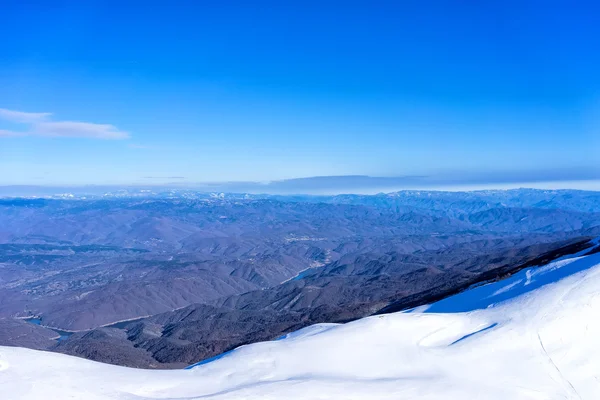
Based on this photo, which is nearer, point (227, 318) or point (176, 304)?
point (227, 318)

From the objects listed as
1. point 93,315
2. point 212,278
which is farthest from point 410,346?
point 212,278

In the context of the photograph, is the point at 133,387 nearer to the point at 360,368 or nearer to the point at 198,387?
the point at 198,387

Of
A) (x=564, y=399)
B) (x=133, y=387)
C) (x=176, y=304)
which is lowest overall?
(x=176, y=304)

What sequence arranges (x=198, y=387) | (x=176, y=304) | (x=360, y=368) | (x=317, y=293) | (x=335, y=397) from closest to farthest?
1. (x=335, y=397)
2. (x=198, y=387)
3. (x=360, y=368)
4. (x=317, y=293)
5. (x=176, y=304)

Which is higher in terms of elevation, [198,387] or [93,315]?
[198,387]

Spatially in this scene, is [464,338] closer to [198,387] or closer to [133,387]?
[198,387]

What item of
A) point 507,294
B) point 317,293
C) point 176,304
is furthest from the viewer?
point 176,304
